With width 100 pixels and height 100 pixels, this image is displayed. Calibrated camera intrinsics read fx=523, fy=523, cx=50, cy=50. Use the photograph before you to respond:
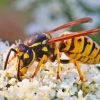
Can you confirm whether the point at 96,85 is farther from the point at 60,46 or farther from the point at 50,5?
the point at 50,5

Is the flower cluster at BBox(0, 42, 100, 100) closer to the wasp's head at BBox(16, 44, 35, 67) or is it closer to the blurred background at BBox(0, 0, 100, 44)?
the wasp's head at BBox(16, 44, 35, 67)

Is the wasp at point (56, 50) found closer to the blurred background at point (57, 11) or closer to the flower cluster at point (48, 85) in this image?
the flower cluster at point (48, 85)

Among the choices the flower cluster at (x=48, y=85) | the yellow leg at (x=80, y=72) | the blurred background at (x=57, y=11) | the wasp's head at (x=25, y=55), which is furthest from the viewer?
the blurred background at (x=57, y=11)

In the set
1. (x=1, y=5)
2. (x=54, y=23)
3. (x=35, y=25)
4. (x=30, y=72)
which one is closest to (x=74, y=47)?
(x=30, y=72)

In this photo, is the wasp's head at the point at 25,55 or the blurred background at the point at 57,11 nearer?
the wasp's head at the point at 25,55

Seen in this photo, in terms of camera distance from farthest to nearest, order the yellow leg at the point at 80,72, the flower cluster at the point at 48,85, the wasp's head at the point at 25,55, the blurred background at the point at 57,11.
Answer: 1. the blurred background at the point at 57,11
2. the yellow leg at the point at 80,72
3. the wasp's head at the point at 25,55
4. the flower cluster at the point at 48,85

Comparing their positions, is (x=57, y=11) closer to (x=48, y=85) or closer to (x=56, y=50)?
(x=56, y=50)

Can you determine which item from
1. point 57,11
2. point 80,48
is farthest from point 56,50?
point 57,11

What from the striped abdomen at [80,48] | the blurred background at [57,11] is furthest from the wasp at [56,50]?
the blurred background at [57,11]
